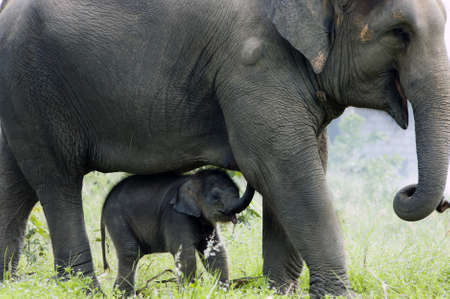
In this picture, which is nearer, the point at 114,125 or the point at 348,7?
the point at 348,7

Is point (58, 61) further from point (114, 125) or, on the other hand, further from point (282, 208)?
point (282, 208)

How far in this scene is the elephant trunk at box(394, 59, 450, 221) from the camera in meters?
3.44

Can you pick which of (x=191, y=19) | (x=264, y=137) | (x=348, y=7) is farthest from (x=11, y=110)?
(x=348, y=7)

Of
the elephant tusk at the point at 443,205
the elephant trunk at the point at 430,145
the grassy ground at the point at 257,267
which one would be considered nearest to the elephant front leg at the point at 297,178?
the grassy ground at the point at 257,267

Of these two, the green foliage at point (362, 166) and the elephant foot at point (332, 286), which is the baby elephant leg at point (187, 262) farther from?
the green foliage at point (362, 166)

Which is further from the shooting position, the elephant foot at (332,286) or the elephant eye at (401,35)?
the elephant foot at (332,286)

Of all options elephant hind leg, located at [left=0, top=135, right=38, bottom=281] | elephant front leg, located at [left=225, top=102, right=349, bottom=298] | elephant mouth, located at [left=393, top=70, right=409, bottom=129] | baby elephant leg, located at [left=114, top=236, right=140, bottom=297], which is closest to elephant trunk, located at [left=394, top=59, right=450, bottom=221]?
elephant mouth, located at [left=393, top=70, right=409, bottom=129]

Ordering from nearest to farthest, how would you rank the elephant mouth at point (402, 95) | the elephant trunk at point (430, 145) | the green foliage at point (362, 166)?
the elephant trunk at point (430, 145)
the elephant mouth at point (402, 95)
the green foliage at point (362, 166)

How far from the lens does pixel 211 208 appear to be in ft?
15.1

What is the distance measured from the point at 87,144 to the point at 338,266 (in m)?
1.78

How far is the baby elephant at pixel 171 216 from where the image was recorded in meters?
4.55

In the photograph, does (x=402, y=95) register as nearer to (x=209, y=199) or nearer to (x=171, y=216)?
(x=209, y=199)

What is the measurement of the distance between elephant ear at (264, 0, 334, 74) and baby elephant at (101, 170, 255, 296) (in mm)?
1183

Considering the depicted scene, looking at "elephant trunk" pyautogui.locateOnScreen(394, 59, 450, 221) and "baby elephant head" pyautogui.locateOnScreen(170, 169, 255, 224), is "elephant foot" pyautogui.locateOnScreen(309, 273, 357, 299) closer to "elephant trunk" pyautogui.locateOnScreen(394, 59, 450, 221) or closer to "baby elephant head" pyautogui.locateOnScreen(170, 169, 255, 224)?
"elephant trunk" pyautogui.locateOnScreen(394, 59, 450, 221)
